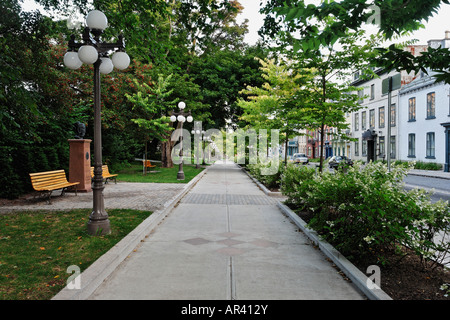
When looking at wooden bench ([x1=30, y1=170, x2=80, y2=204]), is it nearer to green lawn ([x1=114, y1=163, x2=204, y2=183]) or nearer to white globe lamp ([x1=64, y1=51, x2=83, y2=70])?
white globe lamp ([x1=64, y1=51, x2=83, y2=70])

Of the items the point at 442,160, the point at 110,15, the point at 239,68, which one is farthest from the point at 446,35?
the point at 110,15

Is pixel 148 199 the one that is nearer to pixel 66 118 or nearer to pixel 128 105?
pixel 66 118

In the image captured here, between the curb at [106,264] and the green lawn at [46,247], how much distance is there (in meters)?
0.19

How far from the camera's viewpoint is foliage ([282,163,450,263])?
4.36 meters

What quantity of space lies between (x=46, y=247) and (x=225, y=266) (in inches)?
128

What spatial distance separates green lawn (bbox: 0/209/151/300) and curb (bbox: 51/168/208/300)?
0.19 meters

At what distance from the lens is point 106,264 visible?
15.4 feet

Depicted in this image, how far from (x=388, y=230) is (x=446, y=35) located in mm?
34383

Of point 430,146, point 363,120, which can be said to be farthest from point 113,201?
point 363,120

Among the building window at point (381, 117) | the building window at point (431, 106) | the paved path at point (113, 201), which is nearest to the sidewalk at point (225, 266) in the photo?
the paved path at point (113, 201)

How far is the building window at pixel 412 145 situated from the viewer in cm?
3253

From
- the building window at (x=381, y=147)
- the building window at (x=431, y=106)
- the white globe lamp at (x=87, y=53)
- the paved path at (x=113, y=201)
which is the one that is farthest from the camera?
the building window at (x=381, y=147)

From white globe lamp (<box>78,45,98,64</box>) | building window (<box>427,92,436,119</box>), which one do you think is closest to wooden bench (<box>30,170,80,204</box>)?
white globe lamp (<box>78,45,98,64</box>)

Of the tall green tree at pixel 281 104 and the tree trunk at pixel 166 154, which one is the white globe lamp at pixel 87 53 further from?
the tree trunk at pixel 166 154
